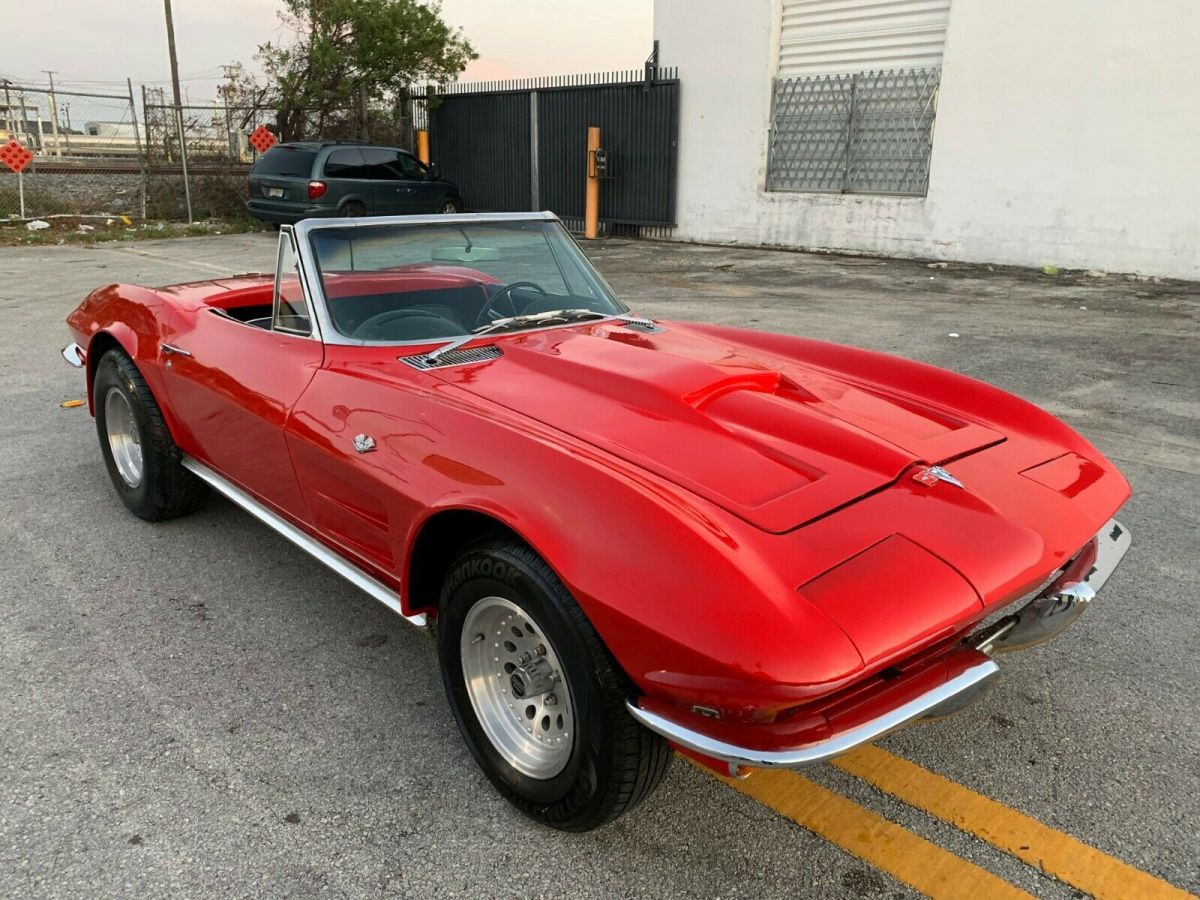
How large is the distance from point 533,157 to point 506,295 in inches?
596

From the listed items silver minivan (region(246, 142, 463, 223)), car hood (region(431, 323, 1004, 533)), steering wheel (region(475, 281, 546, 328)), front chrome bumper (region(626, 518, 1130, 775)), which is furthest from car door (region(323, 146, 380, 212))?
front chrome bumper (region(626, 518, 1130, 775))

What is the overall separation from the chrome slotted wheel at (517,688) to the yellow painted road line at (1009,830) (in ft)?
2.16

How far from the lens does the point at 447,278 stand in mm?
3365

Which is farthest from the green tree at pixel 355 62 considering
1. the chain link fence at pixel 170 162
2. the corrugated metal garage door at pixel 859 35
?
the corrugated metal garage door at pixel 859 35

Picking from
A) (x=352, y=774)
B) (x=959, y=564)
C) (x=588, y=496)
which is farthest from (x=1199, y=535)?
(x=352, y=774)

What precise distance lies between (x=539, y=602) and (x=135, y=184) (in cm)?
2122

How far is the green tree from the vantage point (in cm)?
1862

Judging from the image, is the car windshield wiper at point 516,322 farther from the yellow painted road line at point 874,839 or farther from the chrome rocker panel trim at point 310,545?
the yellow painted road line at point 874,839

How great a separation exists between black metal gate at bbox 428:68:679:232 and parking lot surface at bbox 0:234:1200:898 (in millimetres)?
12772

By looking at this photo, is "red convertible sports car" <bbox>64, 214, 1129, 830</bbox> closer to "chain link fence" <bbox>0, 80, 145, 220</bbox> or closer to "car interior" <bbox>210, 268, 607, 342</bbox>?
"car interior" <bbox>210, 268, 607, 342</bbox>

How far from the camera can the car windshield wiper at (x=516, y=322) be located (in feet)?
9.66

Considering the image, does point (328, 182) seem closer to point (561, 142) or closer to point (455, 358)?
point (561, 142)

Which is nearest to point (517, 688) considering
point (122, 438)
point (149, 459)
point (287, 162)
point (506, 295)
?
point (506, 295)

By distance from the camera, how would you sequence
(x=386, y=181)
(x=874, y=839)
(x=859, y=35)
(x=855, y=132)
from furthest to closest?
(x=386, y=181), (x=855, y=132), (x=859, y=35), (x=874, y=839)
